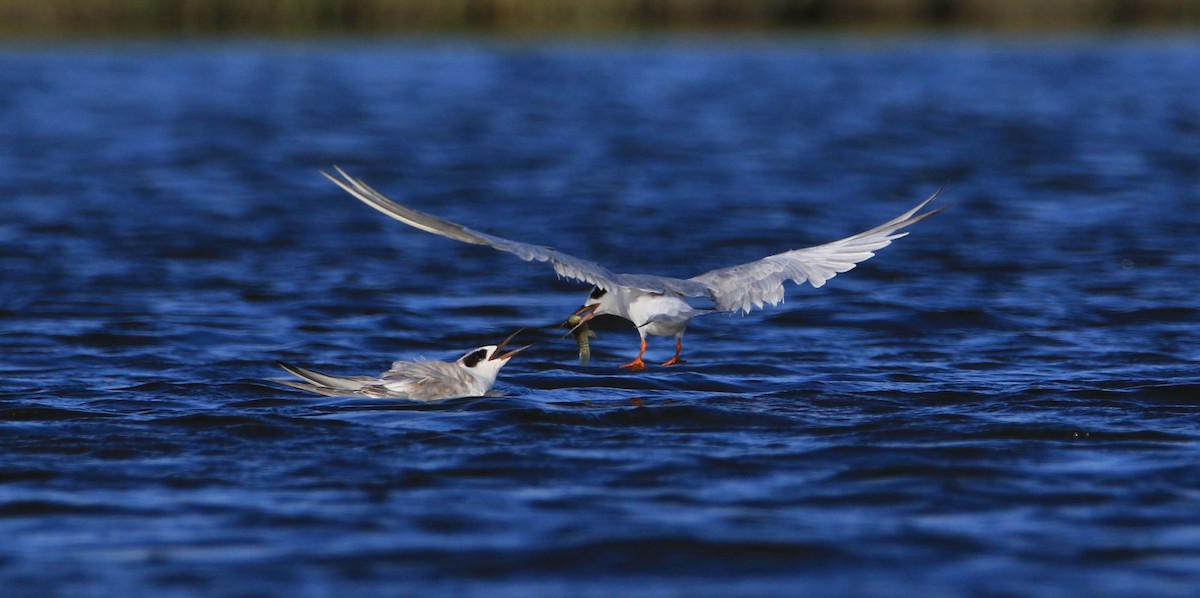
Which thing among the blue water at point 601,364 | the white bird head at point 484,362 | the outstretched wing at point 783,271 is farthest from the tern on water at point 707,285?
the white bird head at point 484,362

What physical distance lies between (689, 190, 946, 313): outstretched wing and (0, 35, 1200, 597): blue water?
2.03 feet

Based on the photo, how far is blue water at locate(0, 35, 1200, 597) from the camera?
659 centimetres

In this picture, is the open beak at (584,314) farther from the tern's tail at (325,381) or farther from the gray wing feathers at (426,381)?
the tern's tail at (325,381)

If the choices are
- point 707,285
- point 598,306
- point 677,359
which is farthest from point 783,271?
point 598,306

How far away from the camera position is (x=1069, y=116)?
94.4ft

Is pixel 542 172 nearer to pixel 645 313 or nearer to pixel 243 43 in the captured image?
pixel 645 313

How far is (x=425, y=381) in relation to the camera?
9.42 meters

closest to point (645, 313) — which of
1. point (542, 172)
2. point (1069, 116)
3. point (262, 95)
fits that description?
point (542, 172)

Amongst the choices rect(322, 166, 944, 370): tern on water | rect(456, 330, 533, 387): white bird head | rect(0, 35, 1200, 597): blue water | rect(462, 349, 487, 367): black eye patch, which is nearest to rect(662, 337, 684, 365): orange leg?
rect(322, 166, 944, 370): tern on water

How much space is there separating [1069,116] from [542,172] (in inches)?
443

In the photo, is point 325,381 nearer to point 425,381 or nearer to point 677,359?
point 425,381

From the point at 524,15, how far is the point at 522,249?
3480cm

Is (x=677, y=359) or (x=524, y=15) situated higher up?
(x=524, y=15)

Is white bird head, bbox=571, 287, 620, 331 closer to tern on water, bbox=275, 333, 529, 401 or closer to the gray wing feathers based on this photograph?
tern on water, bbox=275, 333, 529, 401
